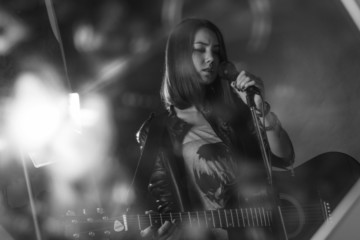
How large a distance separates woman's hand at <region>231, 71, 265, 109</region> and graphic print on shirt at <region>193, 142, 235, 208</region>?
0.13 metres

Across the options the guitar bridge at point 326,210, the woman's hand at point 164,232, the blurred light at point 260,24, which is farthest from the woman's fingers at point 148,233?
the blurred light at point 260,24

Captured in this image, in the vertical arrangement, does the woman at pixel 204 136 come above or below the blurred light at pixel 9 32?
below

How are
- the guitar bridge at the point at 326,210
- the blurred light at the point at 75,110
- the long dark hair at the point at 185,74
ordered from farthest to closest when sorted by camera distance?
the blurred light at the point at 75,110 → the long dark hair at the point at 185,74 → the guitar bridge at the point at 326,210

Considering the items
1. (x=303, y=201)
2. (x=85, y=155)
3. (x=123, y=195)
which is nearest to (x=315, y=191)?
(x=303, y=201)

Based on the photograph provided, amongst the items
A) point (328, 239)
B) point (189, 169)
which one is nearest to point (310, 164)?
point (328, 239)

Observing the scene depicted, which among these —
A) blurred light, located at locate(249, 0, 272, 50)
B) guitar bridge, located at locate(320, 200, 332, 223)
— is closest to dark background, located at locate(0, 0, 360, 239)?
blurred light, located at locate(249, 0, 272, 50)

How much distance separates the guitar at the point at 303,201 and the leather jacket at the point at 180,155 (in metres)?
0.04

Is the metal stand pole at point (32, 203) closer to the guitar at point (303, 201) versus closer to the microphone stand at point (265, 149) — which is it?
the guitar at point (303, 201)

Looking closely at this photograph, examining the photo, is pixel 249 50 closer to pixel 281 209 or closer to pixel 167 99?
pixel 167 99

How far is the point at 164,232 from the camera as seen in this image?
1042mm

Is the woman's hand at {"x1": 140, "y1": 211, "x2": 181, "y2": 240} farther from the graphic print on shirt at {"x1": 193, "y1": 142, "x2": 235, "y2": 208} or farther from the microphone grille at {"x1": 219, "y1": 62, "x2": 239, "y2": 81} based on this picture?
the microphone grille at {"x1": 219, "y1": 62, "x2": 239, "y2": 81}

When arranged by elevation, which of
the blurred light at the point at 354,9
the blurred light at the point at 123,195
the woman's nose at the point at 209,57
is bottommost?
the blurred light at the point at 123,195

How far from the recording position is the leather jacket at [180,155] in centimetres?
102

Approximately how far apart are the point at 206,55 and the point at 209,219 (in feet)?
1.36
